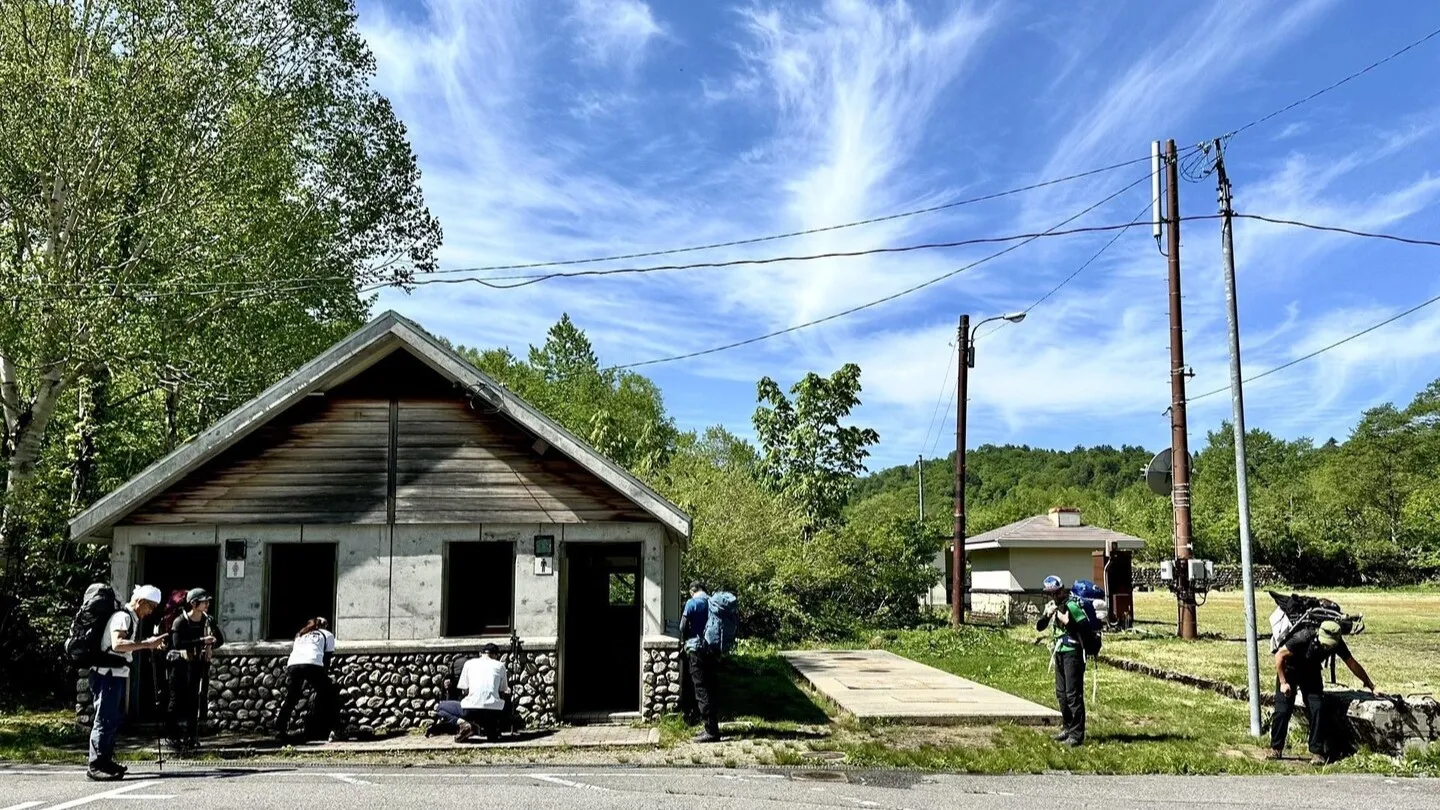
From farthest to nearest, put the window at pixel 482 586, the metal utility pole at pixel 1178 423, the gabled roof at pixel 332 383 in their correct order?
the metal utility pole at pixel 1178 423, the window at pixel 482 586, the gabled roof at pixel 332 383

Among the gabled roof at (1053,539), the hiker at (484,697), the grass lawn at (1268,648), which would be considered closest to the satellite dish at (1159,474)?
the grass lawn at (1268,648)

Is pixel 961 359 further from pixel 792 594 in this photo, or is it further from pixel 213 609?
pixel 213 609

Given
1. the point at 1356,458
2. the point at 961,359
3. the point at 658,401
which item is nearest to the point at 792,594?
the point at 961,359

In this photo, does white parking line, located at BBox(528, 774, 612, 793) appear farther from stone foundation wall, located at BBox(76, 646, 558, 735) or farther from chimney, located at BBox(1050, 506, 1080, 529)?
chimney, located at BBox(1050, 506, 1080, 529)

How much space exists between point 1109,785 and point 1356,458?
7856 cm

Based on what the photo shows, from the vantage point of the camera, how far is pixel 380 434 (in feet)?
46.0

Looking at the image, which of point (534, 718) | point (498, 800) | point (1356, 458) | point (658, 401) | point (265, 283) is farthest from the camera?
point (1356, 458)

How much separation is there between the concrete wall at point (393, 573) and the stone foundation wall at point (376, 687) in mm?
319

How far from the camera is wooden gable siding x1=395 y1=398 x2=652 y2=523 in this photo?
13.7m

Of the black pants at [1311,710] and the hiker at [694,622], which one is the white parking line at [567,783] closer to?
the hiker at [694,622]

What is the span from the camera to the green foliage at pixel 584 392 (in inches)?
2213

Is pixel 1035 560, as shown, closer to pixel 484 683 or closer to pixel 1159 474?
pixel 1159 474

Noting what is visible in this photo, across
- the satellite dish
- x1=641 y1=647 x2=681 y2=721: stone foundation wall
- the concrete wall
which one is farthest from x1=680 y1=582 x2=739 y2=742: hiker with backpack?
the satellite dish

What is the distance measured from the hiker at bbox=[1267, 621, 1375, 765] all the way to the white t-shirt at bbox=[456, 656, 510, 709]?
8.41 meters
